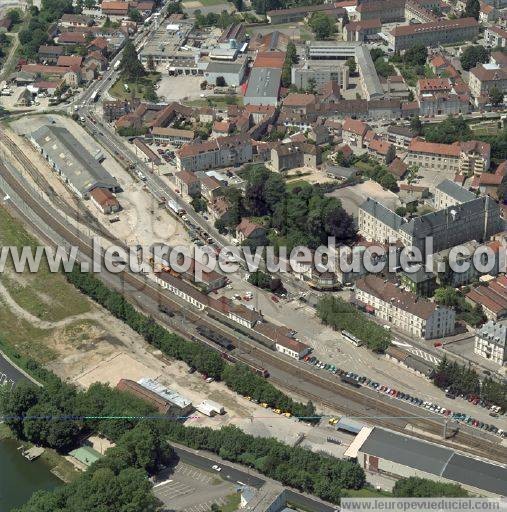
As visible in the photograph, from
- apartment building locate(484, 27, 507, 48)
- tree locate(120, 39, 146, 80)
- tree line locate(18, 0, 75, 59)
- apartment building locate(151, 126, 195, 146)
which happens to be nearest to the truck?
apartment building locate(151, 126, 195, 146)

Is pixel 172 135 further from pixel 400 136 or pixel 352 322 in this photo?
pixel 352 322

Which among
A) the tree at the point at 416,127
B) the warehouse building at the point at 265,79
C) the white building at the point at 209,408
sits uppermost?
the warehouse building at the point at 265,79

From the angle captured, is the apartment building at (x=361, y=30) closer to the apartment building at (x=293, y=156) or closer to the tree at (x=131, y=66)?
the tree at (x=131, y=66)

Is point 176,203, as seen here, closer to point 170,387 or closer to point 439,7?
point 170,387

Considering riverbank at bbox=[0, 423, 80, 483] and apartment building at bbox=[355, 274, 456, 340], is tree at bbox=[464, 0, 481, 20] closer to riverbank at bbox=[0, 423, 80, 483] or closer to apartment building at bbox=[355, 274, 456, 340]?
apartment building at bbox=[355, 274, 456, 340]

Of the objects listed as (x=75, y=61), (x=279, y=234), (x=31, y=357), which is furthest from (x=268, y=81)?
(x=31, y=357)

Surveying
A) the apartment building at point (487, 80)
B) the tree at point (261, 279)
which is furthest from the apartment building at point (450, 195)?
the apartment building at point (487, 80)
